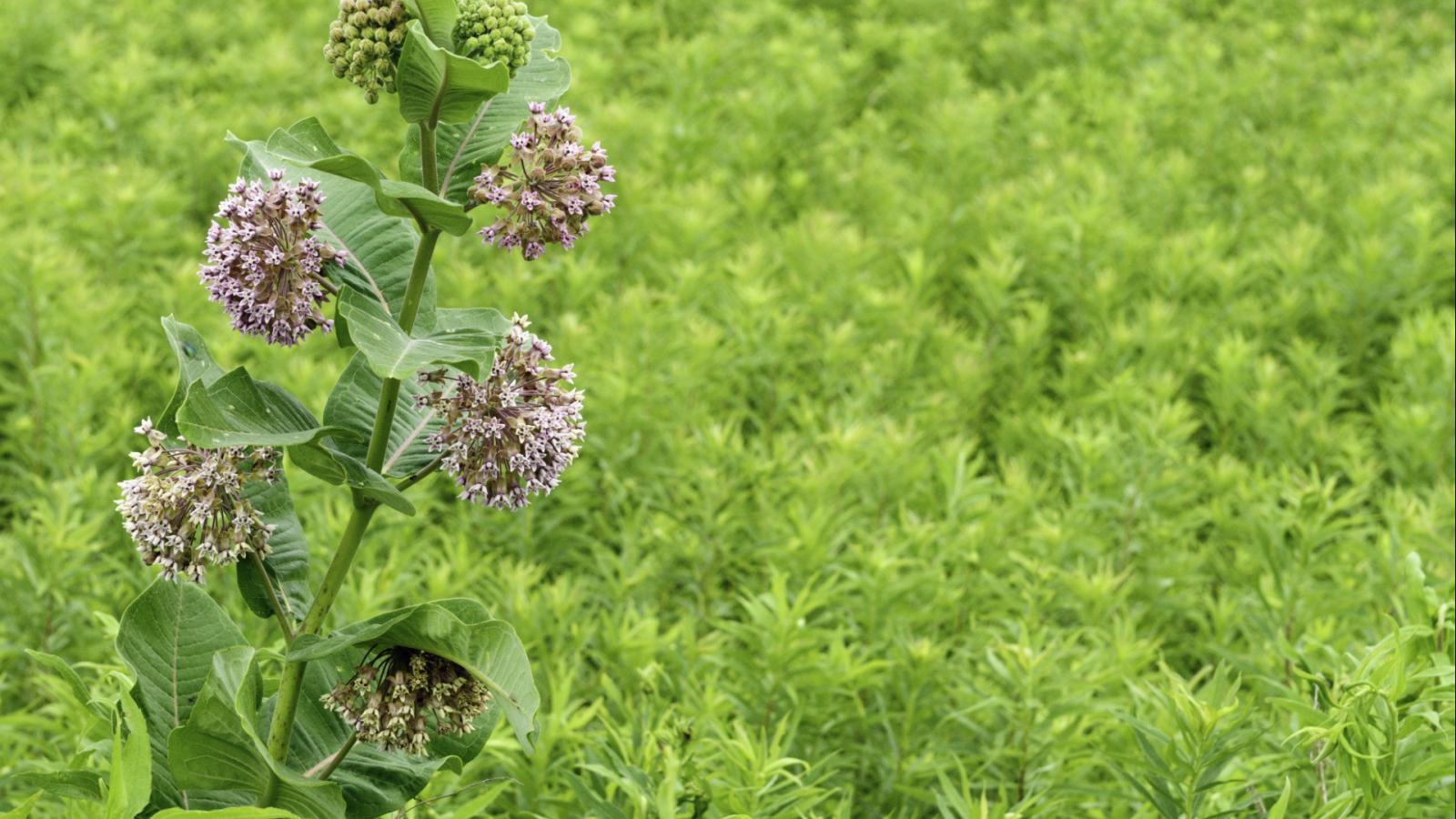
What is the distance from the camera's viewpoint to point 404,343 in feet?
4.76

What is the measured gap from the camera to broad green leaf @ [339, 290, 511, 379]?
1373 mm

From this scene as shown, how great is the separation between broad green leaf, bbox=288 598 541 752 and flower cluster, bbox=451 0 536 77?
652 millimetres

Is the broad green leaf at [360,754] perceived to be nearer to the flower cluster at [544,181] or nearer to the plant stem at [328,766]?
the plant stem at [328,766]

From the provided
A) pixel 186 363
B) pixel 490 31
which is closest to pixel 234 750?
pixel 186 363

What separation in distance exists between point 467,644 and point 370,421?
385mm

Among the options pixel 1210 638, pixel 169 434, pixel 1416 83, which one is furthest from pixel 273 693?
pixel 1416 83

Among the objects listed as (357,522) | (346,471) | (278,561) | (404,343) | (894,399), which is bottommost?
(894,399)

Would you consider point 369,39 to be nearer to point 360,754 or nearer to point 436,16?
point 436,16

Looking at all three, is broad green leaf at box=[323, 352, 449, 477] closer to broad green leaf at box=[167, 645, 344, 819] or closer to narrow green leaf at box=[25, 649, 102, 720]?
broad green leaf at box=[167, 645, 344, 819]

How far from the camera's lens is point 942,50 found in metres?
7.60

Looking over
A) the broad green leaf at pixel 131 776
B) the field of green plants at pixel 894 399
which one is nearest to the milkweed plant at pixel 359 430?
the broad green leaf at pixel 131 776

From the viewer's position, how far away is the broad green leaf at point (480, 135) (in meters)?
1.56

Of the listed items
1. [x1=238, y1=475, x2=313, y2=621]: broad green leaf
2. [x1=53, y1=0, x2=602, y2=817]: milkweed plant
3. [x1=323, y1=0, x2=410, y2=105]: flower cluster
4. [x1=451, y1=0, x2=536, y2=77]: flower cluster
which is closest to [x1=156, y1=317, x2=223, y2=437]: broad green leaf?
[x1=53, y1=0, x2=602, y2=817]: milkweed plant

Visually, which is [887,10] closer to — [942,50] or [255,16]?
[942,50]
